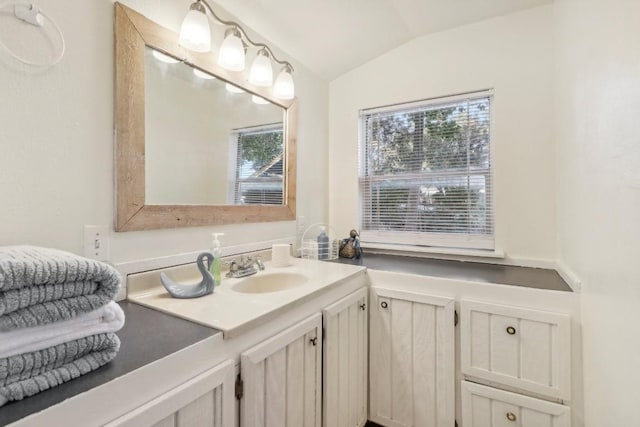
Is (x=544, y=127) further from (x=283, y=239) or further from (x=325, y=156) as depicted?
(x=283, y=239)

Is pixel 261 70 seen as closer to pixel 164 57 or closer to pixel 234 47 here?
pixel 234 47

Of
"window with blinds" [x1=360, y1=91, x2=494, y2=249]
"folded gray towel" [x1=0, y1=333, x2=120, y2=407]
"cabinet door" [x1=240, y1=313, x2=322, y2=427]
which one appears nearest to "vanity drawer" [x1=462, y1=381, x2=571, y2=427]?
"cabinet door" [x1=240, y1=313, x2=322, y2=427]

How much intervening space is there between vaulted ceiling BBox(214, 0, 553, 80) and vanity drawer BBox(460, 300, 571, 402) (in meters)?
1.62

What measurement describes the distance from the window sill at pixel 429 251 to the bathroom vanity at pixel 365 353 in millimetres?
140

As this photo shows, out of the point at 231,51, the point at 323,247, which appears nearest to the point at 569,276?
the point at 323,247

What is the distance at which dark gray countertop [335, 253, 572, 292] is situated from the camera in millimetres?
1403

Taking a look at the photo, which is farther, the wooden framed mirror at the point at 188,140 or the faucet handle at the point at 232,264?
the faucet handle at the point at 232,264

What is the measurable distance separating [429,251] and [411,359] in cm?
75

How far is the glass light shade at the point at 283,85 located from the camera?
69.2 inches

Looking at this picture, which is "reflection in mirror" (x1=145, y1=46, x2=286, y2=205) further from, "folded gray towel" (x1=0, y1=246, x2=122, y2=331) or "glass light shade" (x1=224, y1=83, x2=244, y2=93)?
"folded gray towel" (x1=0, y1=246, x2=122, y2=331)

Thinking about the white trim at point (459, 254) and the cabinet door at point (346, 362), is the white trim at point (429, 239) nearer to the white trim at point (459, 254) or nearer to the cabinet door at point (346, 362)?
the white trim at point (459, 254)

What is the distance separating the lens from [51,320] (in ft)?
1.88

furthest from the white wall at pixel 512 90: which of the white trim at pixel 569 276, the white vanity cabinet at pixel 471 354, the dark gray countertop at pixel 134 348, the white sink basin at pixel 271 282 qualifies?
the dark gray countertop at pixel 134 348

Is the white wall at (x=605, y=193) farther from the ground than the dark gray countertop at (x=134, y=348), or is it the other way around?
the white wall at (x=605, y=193)
